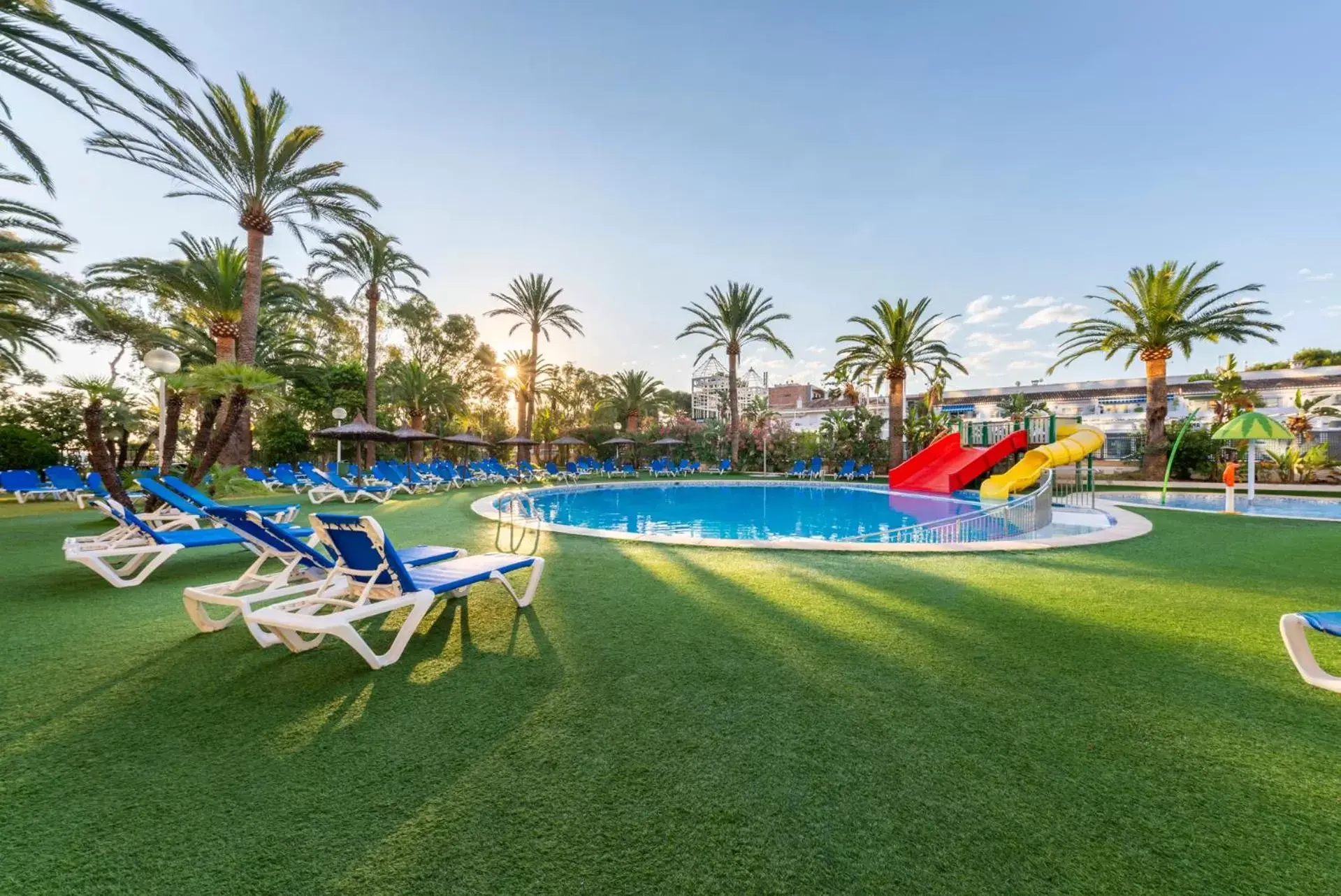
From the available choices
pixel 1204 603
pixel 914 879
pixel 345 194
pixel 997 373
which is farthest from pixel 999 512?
pixel 997 373

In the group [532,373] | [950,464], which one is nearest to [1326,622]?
[950,464]

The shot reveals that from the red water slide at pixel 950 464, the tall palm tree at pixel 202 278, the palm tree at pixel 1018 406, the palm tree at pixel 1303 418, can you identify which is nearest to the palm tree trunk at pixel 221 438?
the tall palm tree at pixel 202 278

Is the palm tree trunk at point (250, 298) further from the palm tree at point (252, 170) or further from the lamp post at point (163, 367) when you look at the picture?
the lamp post at point (163, 367)

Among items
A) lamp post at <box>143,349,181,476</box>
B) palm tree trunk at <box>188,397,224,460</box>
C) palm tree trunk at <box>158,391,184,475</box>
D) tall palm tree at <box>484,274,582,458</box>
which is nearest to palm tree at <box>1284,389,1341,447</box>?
tall palm tree at <box>484,274,582,458</box>

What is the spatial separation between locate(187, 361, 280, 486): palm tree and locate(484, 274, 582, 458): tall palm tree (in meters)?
18.9

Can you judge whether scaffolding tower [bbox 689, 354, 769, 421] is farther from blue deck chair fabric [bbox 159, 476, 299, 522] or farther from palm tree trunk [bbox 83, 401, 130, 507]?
palm tree trunk [bbox 83, 401, 130, 507]

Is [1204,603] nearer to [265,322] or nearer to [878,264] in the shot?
[878,264]

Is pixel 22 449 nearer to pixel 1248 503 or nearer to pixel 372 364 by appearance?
pixel 372 364

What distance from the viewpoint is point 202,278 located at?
50.2 ft

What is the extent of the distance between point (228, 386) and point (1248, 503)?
20.5 m

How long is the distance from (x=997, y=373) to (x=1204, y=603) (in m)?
41.3

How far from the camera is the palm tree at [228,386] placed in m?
7.14

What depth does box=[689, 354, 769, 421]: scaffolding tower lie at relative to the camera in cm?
3082

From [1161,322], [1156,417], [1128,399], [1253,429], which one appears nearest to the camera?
[1253,429]
